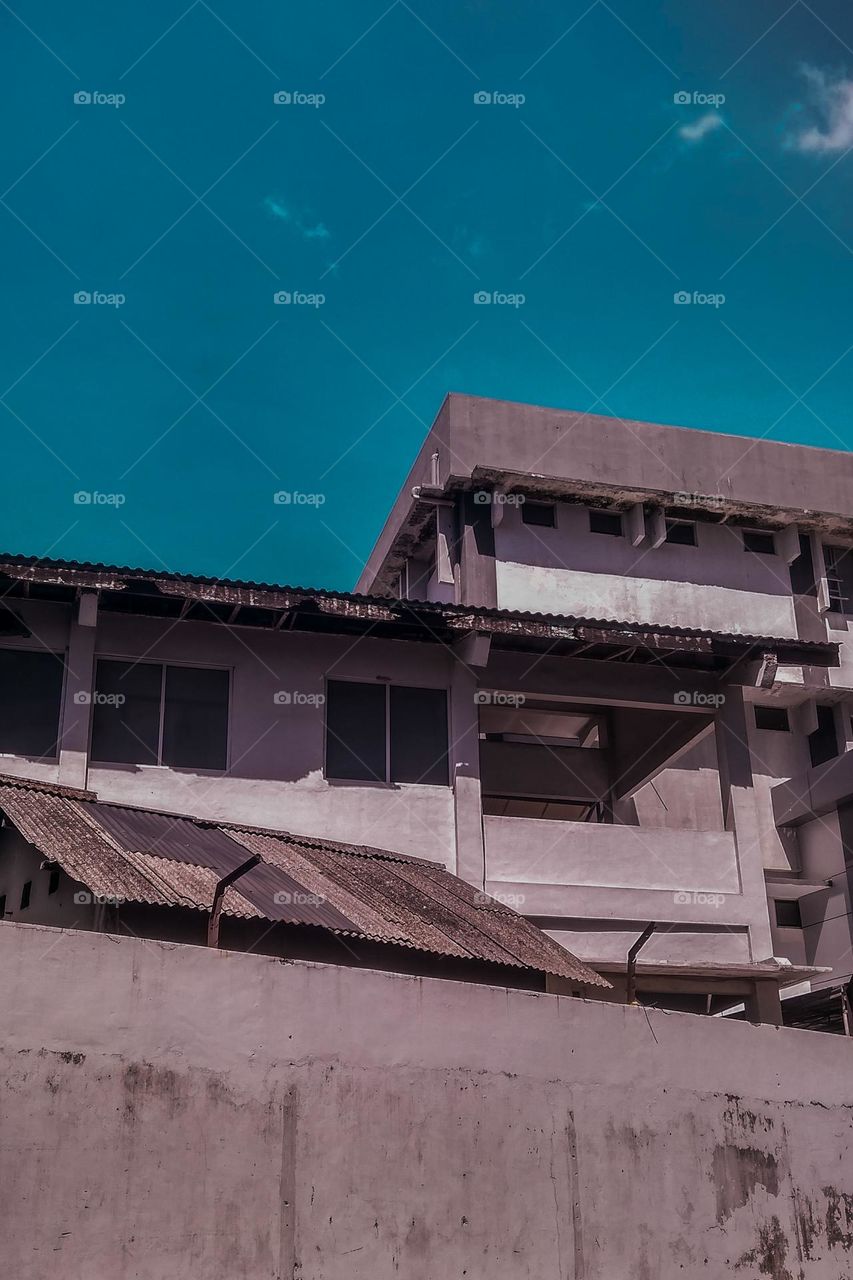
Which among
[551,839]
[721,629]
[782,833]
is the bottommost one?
[551,839]

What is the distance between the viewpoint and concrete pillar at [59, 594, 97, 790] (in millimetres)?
14578

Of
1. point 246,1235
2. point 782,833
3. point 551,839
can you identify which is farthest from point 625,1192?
point 782,833

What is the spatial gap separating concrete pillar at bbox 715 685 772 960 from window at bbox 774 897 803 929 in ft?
15.2

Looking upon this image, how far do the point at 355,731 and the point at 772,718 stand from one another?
33.2 ft

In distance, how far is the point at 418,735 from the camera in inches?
651

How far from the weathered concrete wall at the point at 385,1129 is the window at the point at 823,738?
1232cm

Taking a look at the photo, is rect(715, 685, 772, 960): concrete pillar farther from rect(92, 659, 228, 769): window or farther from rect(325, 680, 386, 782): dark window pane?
rect(92, 659, 228, 769): window

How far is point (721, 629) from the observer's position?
74.4ft

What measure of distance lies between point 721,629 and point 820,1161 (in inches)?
501

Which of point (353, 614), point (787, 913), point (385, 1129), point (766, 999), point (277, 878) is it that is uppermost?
point (353, 614)

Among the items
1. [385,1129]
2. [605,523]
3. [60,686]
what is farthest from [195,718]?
[605,523]

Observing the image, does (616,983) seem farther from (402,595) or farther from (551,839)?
(402,595)

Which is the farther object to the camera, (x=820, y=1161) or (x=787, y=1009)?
(x=787, y=1009)

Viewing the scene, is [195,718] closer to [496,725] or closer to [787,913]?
[496,725]
